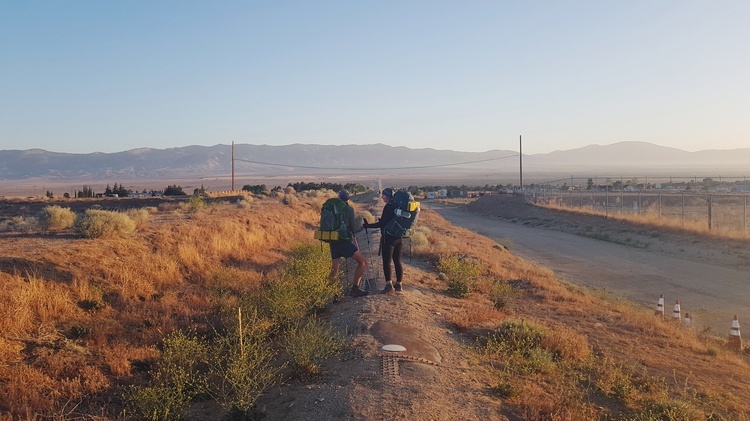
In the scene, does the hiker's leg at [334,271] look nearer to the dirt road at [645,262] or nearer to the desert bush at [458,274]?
the desert bush at [458,274]

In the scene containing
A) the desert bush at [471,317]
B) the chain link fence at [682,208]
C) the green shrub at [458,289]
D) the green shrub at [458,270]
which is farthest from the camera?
the chain link fence at [682,208]

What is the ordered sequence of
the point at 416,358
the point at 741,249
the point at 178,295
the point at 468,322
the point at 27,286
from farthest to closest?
the point at 741,249 → the point at 178,295 → the point at 468,322 → the point at 27,286 → the point at 416,358

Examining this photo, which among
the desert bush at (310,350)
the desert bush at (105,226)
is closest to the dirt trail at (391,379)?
the desert bush at (310,350)

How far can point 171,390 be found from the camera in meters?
6.40

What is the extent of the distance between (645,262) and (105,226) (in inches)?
782

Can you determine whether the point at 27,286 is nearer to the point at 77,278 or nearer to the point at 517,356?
the point at 77,278

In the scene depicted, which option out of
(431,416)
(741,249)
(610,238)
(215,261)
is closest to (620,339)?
(431,416)

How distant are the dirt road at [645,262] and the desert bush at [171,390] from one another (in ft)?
34.7

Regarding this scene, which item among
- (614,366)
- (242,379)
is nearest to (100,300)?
(242,379)

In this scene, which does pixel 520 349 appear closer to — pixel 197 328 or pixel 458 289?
pixel 458 289

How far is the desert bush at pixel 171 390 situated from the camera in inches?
227

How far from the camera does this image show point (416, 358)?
23.1 feet

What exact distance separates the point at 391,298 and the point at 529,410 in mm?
4593

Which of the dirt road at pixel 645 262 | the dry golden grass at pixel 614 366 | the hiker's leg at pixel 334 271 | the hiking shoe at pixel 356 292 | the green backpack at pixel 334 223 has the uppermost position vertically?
the green backpack at pixel 334 223
